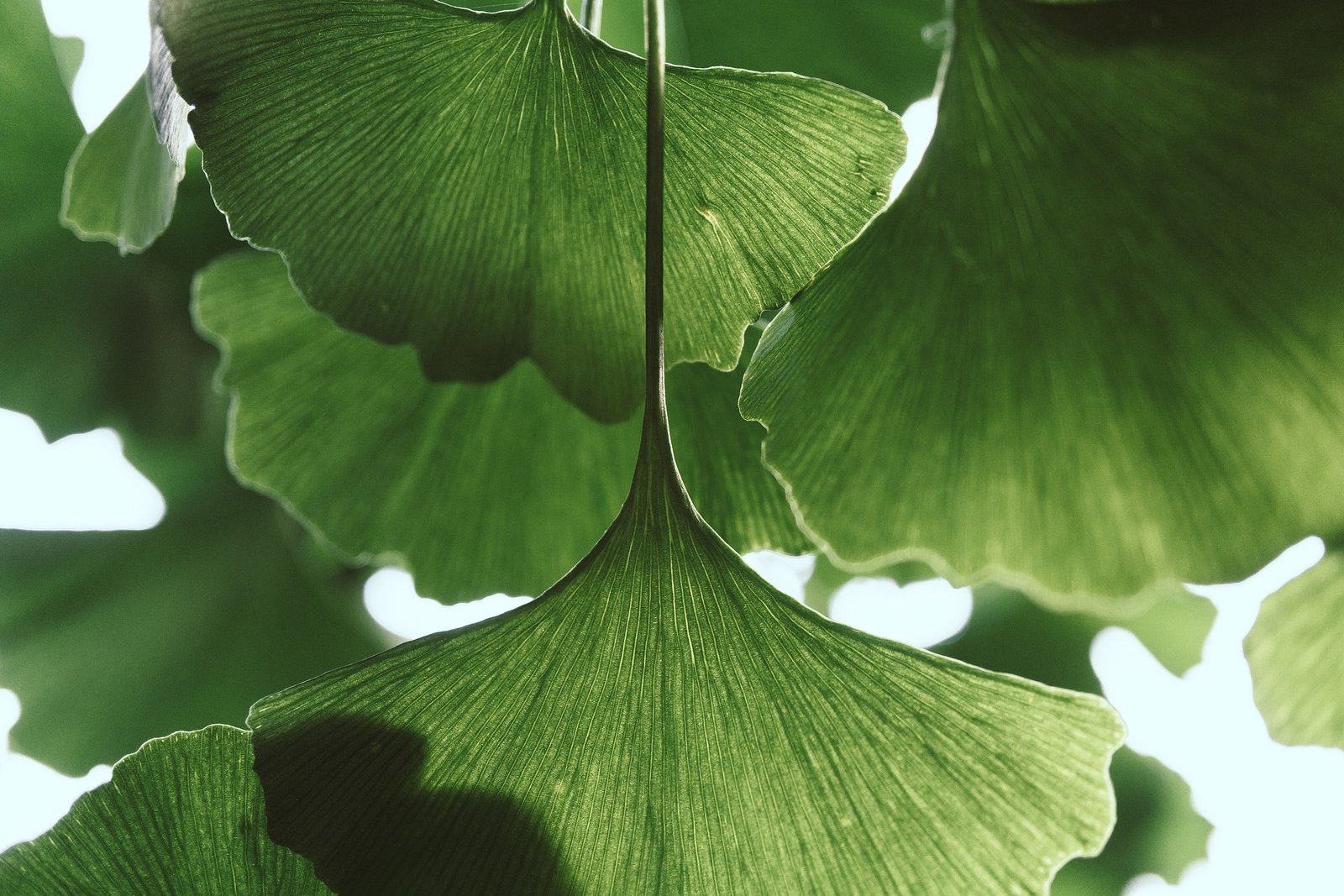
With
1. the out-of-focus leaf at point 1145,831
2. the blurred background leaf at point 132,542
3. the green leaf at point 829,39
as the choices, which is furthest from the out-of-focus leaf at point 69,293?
the out-of-focus leaf at point 1145,831

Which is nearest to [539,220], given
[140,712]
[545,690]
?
[545,690]

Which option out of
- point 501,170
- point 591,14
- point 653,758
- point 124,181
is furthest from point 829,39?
point 653,758

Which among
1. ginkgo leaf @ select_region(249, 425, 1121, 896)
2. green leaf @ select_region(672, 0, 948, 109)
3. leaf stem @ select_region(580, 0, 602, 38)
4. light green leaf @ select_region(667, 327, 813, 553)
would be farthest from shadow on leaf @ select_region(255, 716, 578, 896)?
green leaf @ select_region(672, 0, 948, 109)

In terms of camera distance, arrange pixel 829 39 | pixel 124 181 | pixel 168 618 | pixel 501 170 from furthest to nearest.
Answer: pixel 168 618 < pixel 829 39 < pixel 124 181 < pixel 501 170

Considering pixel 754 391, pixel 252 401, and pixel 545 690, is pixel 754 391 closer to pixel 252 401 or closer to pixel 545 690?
pixel 545 690

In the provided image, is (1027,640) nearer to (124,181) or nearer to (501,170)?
(501,170)

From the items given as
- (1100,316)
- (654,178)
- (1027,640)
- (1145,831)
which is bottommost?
(1145,831)

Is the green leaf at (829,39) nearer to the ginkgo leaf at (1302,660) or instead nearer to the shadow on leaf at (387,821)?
the ginkgo leaf at (1302,660)
